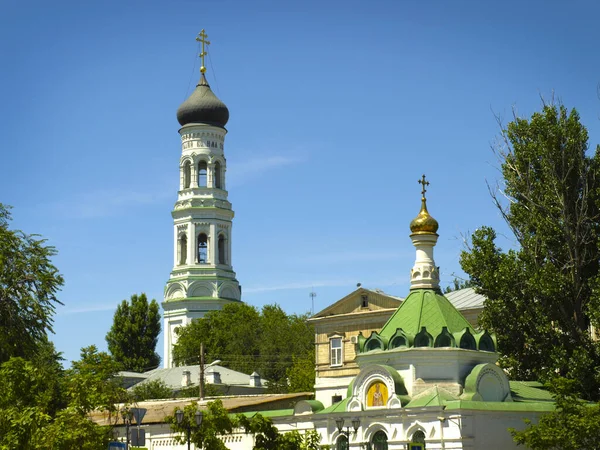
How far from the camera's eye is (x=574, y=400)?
2977cm

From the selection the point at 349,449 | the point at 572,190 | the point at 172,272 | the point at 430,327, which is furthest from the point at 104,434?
the point at 172,272

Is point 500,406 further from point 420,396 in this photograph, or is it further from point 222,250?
point 222,250

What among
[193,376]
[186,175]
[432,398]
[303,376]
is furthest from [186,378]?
[432,398]

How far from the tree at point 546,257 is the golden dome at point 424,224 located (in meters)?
3.43

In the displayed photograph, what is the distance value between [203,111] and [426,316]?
45.4 meters

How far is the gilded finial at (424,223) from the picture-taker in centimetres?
3500

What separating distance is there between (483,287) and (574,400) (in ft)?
28.6

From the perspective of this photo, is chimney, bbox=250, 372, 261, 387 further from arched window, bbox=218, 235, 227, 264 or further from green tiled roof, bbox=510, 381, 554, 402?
green tiled roof, bbox=510, 381, 554, 402

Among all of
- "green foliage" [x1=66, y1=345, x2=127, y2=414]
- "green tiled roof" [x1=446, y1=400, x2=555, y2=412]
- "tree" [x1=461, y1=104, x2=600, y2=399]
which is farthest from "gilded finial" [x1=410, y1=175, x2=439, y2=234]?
"green foliage" [x1=66, y1=345, x2=127, y2=414]

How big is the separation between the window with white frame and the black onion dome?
28.2m

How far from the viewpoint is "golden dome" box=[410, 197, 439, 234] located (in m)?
35.0

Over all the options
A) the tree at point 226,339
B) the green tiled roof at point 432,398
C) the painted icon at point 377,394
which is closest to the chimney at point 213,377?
the tree at point 226,339

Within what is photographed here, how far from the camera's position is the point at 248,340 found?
233 ft

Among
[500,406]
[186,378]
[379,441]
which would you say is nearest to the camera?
[500,406]
